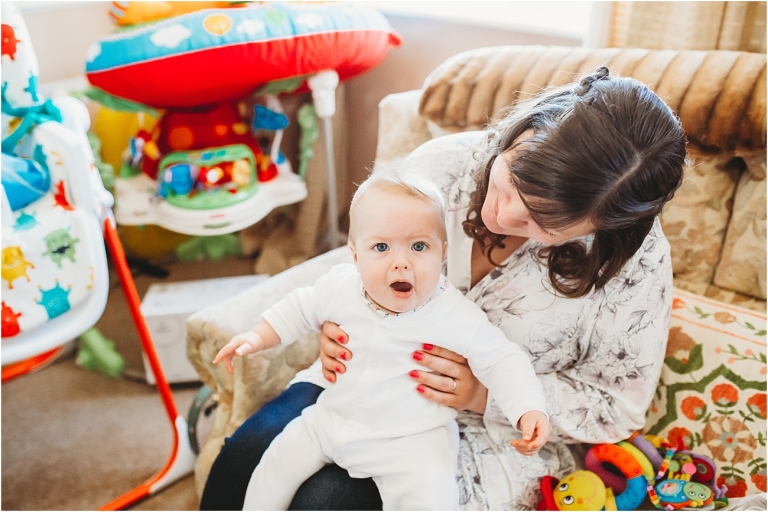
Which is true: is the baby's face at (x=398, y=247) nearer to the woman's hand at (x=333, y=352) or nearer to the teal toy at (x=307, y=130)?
the woman's hand at (x=333, y=352)

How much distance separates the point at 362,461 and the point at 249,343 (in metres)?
0.27

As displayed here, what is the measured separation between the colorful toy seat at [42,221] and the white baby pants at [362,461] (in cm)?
52

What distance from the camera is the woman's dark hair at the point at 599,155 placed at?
0.76 meters

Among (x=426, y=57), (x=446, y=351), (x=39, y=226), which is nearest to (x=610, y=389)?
(x=446, y=351)

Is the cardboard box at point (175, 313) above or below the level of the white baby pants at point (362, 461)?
below

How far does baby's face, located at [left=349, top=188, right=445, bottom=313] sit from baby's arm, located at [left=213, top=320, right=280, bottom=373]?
8.9 inches

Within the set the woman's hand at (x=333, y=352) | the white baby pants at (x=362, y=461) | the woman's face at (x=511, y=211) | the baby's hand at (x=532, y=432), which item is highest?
the woman's face at (x=511, y=211)

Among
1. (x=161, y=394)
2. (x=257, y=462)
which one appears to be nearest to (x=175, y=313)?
(x=161, y=394)

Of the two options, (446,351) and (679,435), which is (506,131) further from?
(679,435)

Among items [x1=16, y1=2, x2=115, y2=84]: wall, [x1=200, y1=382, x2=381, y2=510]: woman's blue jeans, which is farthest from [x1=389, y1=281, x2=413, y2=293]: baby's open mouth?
[x1=16, y1=2, x2=115, y2=84]: wall

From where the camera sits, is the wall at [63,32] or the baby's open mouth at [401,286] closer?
the baby's open mouth at [401,286]

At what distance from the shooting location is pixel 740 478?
1021 mm

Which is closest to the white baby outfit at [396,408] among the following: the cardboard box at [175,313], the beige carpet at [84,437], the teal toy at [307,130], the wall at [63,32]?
the beige carpet at [84,437]

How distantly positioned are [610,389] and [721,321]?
25 cm
